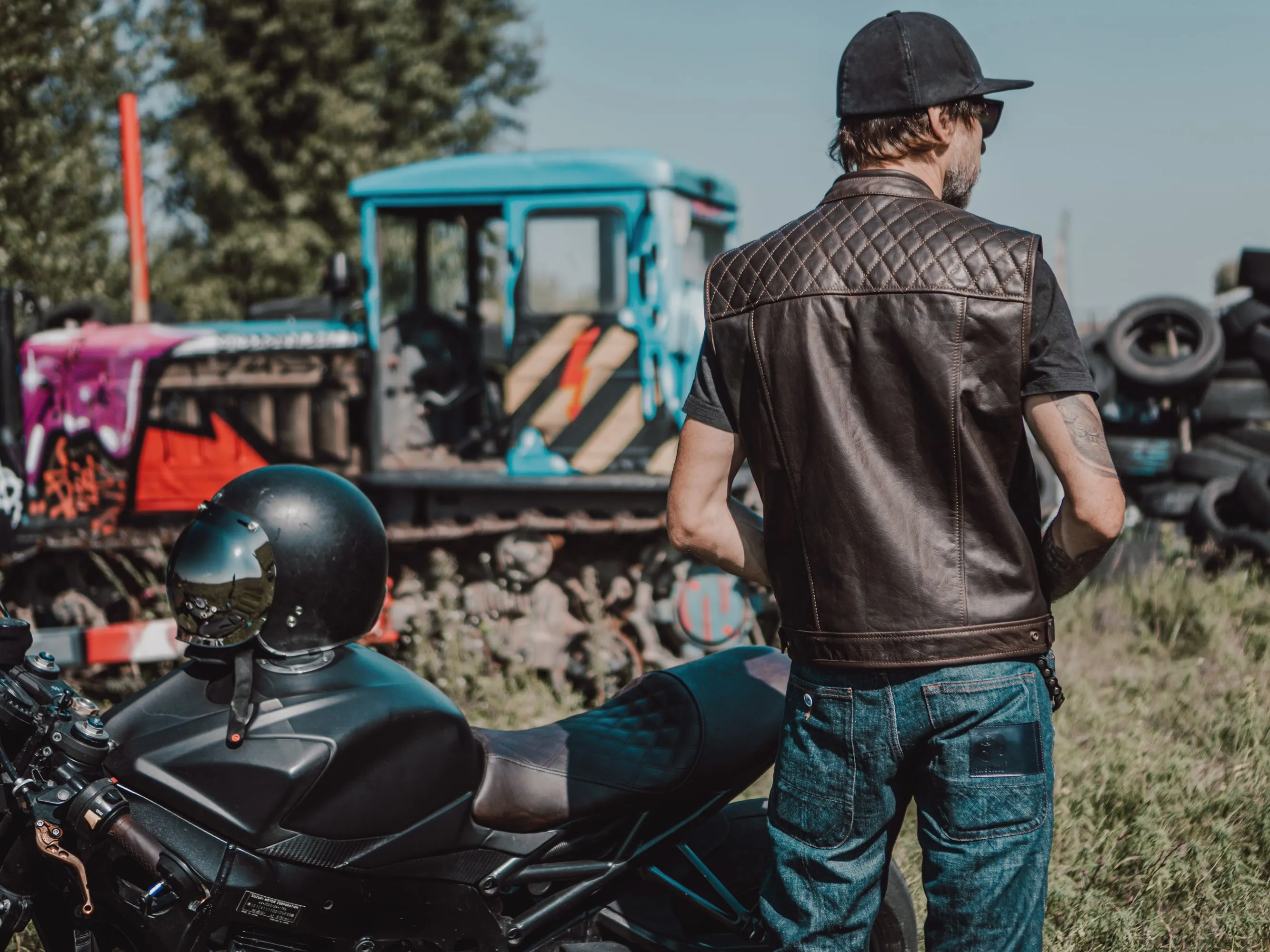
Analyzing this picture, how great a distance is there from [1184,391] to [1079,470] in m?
8.30

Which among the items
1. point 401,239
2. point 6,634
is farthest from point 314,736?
point 401,239

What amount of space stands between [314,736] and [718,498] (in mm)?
879

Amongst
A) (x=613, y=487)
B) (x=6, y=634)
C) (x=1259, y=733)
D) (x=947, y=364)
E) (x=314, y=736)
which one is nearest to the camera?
(x=947, y=364)

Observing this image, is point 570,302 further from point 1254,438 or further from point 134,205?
point 1254,438

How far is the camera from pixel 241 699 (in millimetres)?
2355

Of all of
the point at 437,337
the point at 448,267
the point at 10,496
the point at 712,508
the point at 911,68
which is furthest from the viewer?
the point at 448,267

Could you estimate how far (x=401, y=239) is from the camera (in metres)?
7.23

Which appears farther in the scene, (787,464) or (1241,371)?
(1241,371)

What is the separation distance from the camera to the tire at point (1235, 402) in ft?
30.7

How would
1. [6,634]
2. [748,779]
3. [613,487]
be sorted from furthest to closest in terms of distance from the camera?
[613,487]
[748,779]
[6,634]

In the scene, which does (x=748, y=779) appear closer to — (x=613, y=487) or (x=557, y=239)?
(x=613, y=487)

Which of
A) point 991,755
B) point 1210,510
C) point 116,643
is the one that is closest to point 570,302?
point 116,643

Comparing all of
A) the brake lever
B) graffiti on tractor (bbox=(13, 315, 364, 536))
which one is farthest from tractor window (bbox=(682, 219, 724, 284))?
the brake lever

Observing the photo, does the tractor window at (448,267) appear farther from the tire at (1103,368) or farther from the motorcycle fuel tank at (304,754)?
the motorcycle fuel tank at (304,754)
